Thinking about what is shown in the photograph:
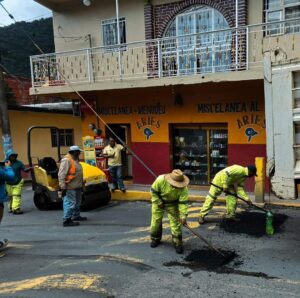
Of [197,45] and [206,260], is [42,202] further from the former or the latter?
[197,45]

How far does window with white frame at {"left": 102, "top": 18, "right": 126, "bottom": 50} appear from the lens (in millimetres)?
12125

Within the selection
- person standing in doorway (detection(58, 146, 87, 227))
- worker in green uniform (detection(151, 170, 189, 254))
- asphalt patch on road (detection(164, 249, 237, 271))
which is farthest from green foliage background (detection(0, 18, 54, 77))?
asphalt patch on road (detection(164, 249, 237, 271))

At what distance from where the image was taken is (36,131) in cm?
1653

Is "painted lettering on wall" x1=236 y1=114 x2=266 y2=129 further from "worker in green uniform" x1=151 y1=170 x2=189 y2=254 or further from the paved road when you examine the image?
"worker in green uniform" x1=151 y1=170 x2=189 y2=254

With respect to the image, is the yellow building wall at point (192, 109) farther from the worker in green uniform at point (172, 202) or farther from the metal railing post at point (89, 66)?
the worker in green uniform at point (172, 202)

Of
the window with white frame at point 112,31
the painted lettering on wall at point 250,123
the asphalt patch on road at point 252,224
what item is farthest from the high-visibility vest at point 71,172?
the window with white frame at point 112,31

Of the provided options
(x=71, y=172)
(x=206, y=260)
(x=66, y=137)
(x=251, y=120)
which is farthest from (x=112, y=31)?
Answer: (x=206, y=260)

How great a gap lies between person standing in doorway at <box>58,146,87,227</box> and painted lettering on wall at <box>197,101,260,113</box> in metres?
4.34

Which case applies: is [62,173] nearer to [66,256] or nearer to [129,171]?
[66,256]

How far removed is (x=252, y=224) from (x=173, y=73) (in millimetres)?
5457

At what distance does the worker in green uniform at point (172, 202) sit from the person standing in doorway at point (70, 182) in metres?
2.30

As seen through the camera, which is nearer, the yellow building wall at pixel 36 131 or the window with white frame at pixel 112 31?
the window with white frame at pixel 112 31

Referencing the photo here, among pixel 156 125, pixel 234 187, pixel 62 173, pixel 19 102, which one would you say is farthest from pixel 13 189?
pixel 19 102

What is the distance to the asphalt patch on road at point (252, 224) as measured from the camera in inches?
268
